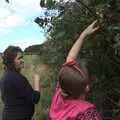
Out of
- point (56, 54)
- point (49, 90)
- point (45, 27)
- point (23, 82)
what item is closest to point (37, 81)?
point (23, 82)

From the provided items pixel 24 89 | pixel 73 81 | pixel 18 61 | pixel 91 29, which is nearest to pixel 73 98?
pixel 73 81

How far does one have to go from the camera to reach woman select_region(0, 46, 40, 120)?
5.96 m

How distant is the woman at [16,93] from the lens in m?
5.96

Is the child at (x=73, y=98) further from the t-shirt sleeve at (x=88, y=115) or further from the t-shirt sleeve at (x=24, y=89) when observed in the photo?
the t-shirt sleeve at (x=24, y=89)

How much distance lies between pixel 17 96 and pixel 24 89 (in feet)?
0.35

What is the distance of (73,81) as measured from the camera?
12.0ft

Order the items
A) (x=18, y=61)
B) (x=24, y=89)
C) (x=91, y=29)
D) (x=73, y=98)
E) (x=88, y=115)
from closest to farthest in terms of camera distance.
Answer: (x=88, y=115) < (x=73, y=98) < (x=91, y=29) < (x=24, y=89) < (x=18, y=61)

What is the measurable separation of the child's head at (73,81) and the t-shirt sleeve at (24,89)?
7.25 ft

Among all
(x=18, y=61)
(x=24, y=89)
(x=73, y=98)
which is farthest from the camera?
(x=18, y=61)

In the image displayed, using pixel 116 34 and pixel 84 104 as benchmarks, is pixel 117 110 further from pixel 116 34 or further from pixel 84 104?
pixel 84 104

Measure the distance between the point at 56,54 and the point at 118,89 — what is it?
1036 millimetres

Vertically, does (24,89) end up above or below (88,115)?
below

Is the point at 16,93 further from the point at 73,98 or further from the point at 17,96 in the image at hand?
the point at 73,98

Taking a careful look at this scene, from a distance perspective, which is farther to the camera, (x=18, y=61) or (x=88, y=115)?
(x=18, y=61)
